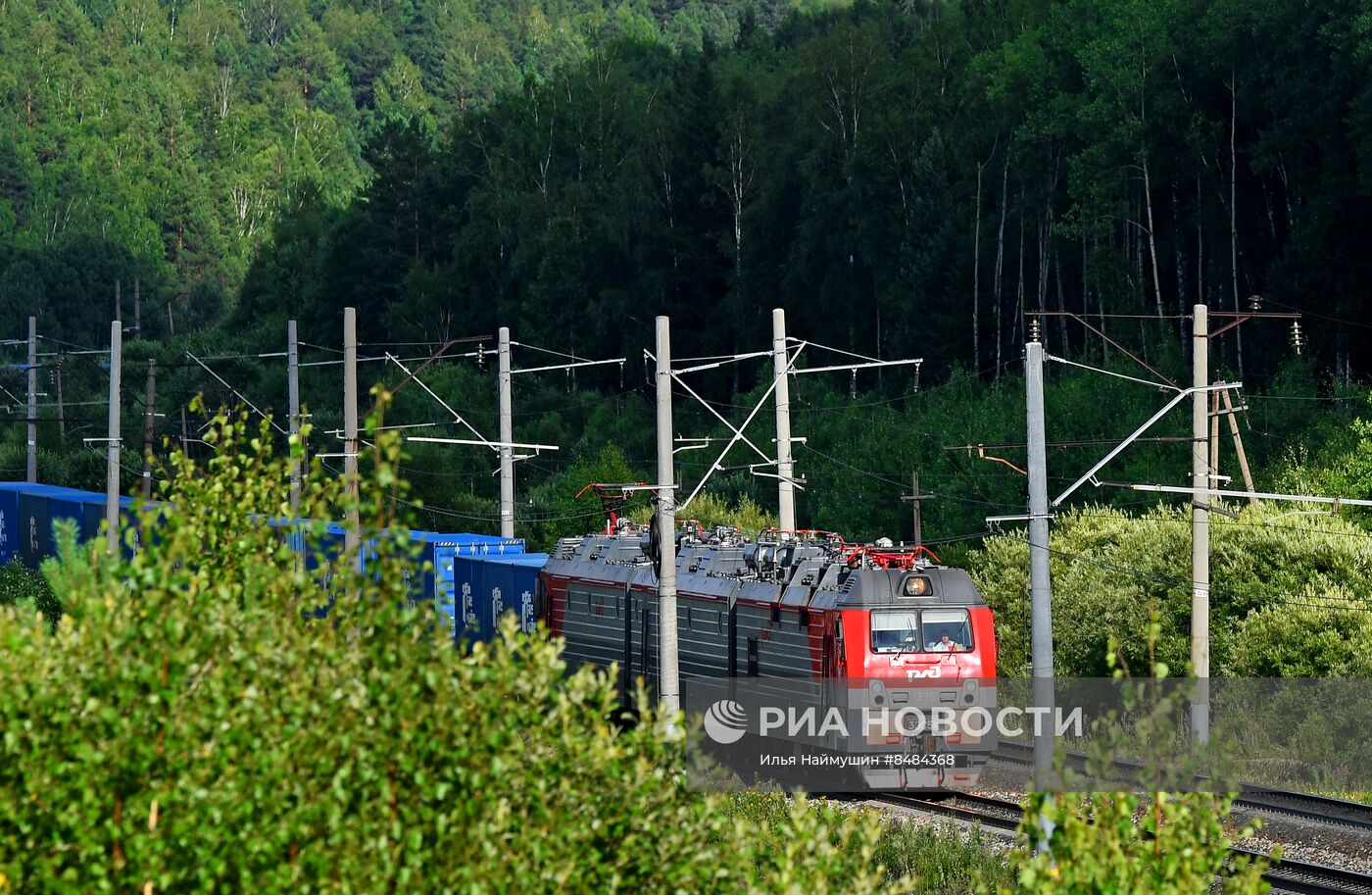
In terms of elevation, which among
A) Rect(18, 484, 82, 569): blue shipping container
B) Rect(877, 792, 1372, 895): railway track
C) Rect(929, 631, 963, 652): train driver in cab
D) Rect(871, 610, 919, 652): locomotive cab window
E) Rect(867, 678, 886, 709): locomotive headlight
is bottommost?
Rect(877, 792, 1372, 895): railway track

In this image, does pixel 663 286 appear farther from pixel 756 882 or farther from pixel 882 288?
pixel 756 882

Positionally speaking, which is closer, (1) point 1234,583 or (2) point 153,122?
(1) point 1234,583

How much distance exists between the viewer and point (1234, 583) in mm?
35469

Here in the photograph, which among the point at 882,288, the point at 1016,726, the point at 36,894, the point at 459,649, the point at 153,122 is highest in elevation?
the point at 153,122

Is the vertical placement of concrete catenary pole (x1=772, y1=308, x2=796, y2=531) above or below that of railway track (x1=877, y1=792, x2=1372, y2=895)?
above

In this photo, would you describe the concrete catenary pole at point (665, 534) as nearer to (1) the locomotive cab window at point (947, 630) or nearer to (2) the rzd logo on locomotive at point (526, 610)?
(1) the locomotive cab window at point (947, 630)

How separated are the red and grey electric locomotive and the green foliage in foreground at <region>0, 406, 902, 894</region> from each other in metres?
15.6

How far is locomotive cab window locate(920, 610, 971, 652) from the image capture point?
87.2 ft

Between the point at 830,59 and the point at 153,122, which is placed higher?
the point at 153,122

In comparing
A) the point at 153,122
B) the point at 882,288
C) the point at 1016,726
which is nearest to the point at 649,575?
the point at 1016,726

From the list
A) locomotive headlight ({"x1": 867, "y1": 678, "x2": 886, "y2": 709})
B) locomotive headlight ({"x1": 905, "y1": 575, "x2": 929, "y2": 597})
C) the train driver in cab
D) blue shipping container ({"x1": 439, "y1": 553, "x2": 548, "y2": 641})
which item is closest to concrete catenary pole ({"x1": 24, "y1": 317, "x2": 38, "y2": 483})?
blue shipping container ({"x1": 439, "y1": 553, "x2": 548, "y2": 641})

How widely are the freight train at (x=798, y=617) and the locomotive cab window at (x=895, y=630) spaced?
19 mm

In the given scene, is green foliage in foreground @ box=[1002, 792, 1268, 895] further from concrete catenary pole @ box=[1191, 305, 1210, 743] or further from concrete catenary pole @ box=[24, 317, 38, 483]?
concrete catenary pole @ box=[24, 317, 38, 483]

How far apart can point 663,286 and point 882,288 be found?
13890mm
